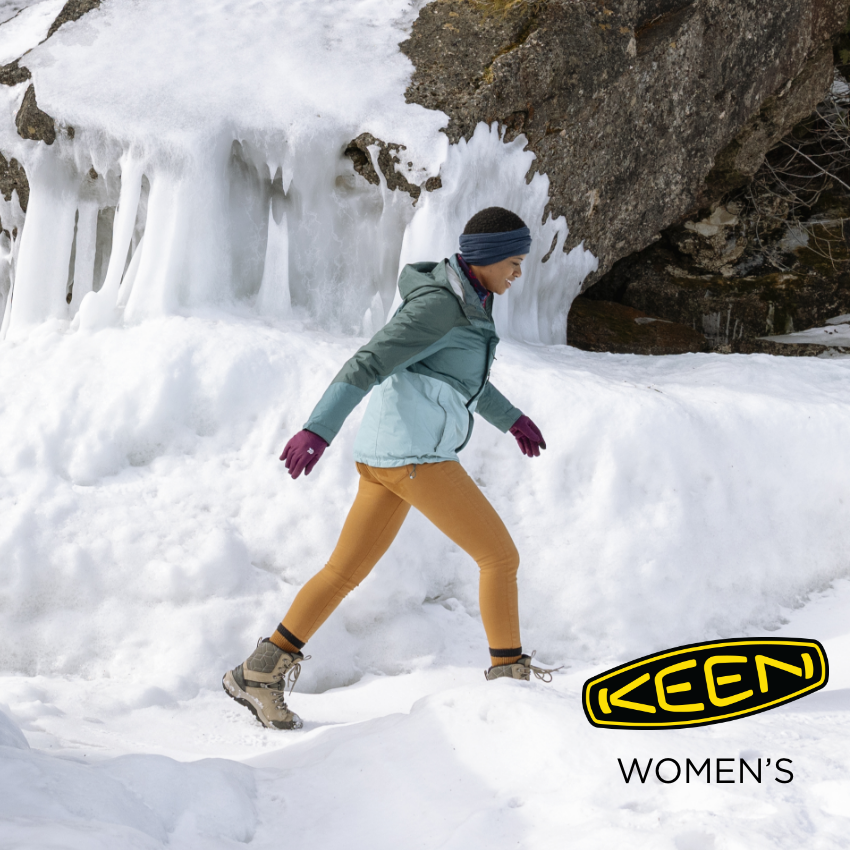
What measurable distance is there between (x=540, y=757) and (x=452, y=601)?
1.37m

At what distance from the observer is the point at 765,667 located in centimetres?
217

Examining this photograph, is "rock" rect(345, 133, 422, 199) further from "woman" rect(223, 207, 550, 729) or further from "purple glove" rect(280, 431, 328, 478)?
"purple glove" rect(280, 431, 328, 478)

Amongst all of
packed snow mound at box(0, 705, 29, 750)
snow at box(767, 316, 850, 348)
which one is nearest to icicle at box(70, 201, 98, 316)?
packed snow mound at box(0, 705, 29, 750)

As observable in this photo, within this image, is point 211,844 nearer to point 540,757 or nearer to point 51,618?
point 540,757

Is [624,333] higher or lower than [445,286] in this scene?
lower

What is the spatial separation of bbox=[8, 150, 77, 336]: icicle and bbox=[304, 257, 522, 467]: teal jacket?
2.55 metres

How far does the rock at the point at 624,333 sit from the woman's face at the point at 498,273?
11.4 ft

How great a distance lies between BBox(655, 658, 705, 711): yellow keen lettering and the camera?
199 cm

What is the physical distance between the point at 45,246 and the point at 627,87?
11.5 ft

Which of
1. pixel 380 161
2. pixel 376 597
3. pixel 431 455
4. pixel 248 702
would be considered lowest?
pixel 248 702

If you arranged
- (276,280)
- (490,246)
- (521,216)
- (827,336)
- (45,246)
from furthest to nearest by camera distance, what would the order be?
(827,336) < (521,216) < (276,280) < (45,246) < (490,246)

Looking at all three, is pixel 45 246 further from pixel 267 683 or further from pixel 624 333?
pixel 624 333

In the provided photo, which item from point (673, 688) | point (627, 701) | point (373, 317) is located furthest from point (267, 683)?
point (373, 317)

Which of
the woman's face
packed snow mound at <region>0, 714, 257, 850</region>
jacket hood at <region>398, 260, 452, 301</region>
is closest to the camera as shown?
packed snow mound at <region>0, 714, 257, 850</region>
